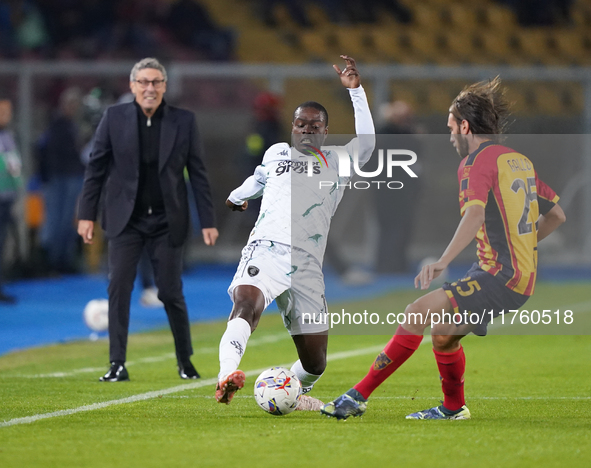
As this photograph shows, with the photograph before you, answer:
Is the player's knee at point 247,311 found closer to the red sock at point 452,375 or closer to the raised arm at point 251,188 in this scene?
the raised arm at point 251,188

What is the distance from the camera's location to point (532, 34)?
846 inches

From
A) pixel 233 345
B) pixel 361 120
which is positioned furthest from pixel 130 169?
pixel 233 345

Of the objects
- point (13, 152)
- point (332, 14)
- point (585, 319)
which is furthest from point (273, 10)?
point (585, 319)

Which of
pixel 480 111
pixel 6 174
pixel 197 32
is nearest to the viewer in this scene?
pixel 480 111

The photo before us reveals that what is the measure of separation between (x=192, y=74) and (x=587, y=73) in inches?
259

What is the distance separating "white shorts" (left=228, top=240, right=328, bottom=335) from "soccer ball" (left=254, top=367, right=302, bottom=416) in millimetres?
334

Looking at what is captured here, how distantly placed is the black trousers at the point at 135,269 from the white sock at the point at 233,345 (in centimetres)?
193

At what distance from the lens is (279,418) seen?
564 centimetres

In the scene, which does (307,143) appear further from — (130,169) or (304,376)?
(130,169)

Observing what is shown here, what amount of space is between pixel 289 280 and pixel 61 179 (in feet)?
33.5

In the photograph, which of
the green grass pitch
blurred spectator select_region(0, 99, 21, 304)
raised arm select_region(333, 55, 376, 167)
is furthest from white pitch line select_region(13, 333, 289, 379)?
blurred spectator select_region(0, 99, 21, 304)

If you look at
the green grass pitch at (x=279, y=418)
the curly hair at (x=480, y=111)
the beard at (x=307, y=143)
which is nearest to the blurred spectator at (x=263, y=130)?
the green grass pitch at (x=279, y=418)

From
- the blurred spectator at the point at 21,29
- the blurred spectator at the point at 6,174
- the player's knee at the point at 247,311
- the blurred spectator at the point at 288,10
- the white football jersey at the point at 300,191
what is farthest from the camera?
the blurred spectator at the point at 288,10

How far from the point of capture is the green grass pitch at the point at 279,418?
454 cm
